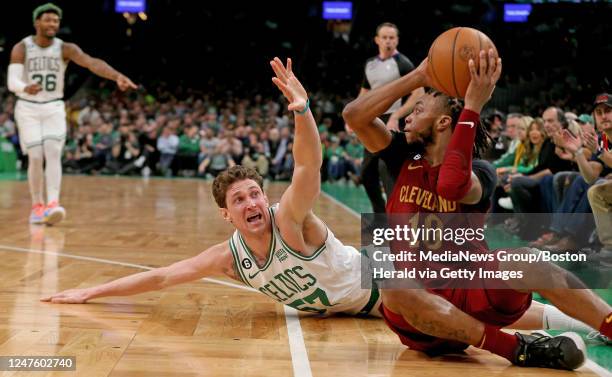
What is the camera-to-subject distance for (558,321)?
133 inches

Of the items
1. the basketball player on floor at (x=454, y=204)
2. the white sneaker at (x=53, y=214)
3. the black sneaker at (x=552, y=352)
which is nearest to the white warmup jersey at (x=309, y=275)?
the basketball player on floor at (x=454, y=204)

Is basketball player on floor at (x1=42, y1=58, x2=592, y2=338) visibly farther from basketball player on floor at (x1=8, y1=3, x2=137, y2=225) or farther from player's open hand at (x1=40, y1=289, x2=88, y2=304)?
basketball player on floor at (x1=8, y1=3, x2=137, y2=225)

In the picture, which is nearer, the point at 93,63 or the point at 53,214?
the point at 53,214

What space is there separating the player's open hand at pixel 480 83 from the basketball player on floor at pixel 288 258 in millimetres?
685

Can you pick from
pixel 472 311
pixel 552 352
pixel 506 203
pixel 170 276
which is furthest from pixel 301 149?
pixel 506 203

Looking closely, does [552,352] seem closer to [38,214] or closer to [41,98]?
[38,214]

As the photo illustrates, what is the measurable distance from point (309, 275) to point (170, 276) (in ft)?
2.23

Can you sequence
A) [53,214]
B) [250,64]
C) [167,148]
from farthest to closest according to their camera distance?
[250,64] < [167,148] < [53,214]

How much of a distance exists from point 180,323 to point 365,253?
0.93 meters

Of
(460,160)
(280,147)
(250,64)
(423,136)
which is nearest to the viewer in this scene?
(460,160)

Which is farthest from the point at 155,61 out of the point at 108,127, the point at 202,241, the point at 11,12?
the point at 202,241

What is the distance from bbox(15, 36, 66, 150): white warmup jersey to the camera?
7.46m

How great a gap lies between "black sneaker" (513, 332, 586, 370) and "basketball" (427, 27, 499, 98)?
0.96m

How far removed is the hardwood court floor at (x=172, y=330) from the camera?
287cm
